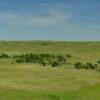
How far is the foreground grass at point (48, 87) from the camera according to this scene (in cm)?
3375

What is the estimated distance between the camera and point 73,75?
58188mm

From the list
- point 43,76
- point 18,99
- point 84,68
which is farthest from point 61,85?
point 84,68

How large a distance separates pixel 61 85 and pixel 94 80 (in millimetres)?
7035

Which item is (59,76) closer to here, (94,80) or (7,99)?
(94,80)

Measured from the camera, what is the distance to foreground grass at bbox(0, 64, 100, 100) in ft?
111

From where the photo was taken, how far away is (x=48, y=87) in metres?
44.8

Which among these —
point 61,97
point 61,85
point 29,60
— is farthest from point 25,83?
point 29,60

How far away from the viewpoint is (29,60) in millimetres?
91312

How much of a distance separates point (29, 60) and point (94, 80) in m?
40.2

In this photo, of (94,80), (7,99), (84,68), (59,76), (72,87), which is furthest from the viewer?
(84,68)

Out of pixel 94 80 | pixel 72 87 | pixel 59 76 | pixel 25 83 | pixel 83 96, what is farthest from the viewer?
pixel 59 76

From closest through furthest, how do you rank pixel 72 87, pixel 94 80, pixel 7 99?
pixel 7 99 → pixel 72 87 → pixel 94 80

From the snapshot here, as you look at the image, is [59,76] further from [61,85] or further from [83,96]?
[83,96]

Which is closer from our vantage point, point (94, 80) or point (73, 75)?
point (94, 80)
